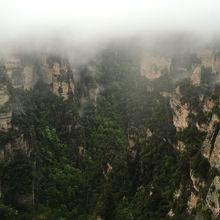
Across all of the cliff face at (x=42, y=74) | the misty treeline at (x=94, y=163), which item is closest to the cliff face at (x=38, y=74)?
the cliff face at (x=42, y=74)

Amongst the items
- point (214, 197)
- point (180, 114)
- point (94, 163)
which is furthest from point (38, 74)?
point (214, 197)

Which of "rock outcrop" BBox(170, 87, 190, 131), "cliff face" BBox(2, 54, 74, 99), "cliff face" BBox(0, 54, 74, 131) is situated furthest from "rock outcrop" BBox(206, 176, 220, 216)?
"cliff face" BBox(2, 54, 74, 99)

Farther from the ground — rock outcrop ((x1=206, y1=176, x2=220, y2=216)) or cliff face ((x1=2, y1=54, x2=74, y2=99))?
rock outcrop ((x1=206, y1=176, x2=220, y2=216))

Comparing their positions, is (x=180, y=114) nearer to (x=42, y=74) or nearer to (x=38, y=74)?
(x=42, y=74)

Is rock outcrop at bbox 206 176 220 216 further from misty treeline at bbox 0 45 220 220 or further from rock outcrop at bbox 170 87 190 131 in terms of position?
rock outcrop at bbox 170 87 190 131

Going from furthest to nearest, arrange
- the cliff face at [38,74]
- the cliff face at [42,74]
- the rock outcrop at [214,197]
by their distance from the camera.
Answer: the cliff face at [42,74] → the cliff face at [38,74] → the rock outcrop at [214,197]

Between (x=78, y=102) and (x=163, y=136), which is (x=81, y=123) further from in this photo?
(x=163, y=136)

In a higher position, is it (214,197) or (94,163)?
(214,197)

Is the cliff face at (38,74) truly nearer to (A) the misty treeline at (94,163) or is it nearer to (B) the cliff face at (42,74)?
(B) the cliff face at (42,74)

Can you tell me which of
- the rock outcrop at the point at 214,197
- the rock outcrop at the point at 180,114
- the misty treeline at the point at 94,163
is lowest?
the misty treeline at the point at 94,163
